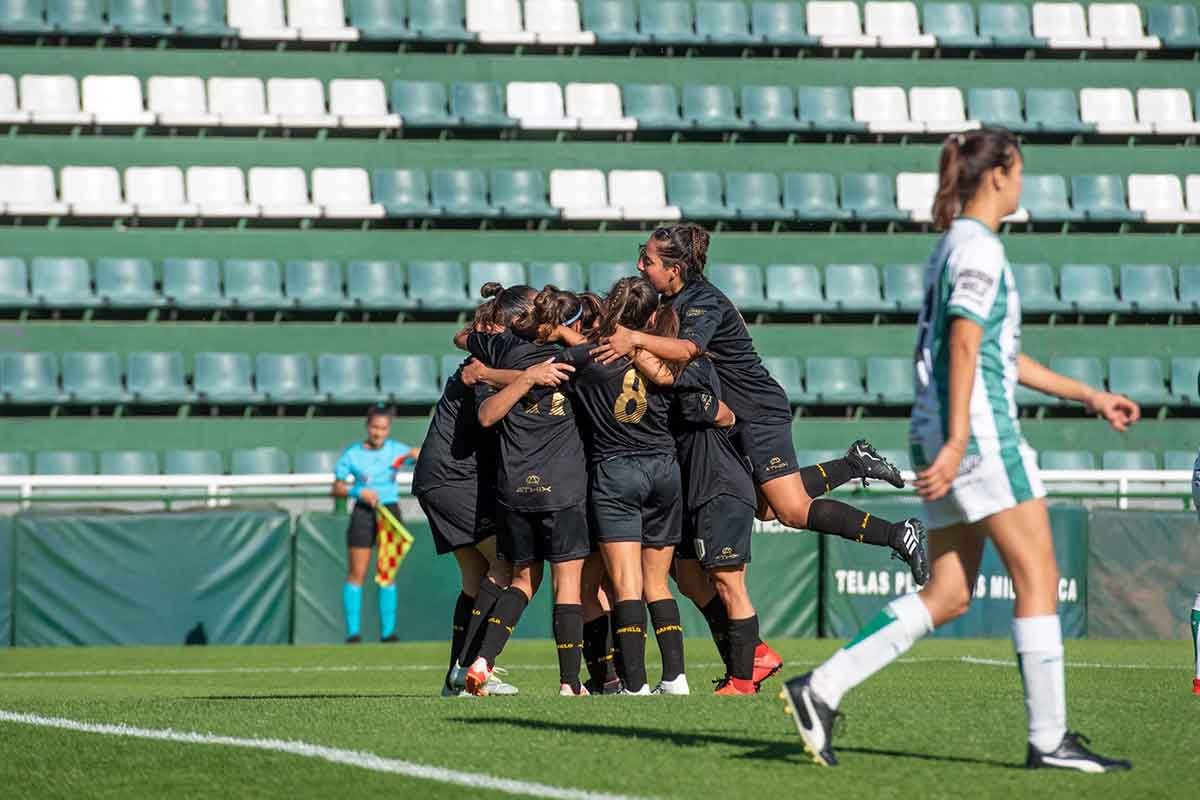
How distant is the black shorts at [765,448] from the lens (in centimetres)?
835

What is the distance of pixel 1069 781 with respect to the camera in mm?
4730

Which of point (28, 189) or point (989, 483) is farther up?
point (28, 189)

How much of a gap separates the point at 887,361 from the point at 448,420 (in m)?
13.9

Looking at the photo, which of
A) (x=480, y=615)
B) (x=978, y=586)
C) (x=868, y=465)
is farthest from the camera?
(x=978, y=586)

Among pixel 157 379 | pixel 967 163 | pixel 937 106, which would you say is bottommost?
pixel 157 379

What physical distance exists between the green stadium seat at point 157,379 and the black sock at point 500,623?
13.0 metres

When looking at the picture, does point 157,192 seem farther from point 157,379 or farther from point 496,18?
point 496,18

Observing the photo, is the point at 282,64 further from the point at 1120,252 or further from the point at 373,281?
the point at 1120,252

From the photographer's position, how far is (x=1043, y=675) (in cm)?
485

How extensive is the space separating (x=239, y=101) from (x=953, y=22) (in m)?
9.40

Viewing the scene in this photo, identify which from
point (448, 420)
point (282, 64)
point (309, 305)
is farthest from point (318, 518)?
point (282, 64)

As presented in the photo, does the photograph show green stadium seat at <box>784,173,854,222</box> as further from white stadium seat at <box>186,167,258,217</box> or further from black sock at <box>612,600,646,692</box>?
black sock at <box>612,600,646,692</box>

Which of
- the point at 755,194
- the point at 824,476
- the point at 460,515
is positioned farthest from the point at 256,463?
the point at 460,515

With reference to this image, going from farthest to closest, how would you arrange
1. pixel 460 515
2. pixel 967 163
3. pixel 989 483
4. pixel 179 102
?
pixel 179 102, pixel 460 515, pixel 967 163, pixel 989 483
